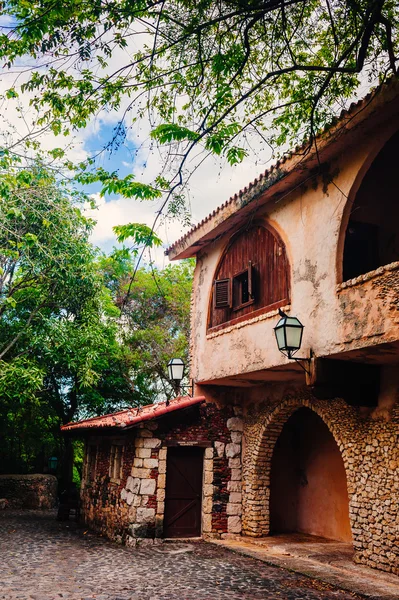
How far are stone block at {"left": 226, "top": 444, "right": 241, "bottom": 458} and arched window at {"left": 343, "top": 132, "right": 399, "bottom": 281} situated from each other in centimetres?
526

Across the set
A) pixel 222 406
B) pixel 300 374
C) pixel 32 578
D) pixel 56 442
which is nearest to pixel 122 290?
pixel 56 442

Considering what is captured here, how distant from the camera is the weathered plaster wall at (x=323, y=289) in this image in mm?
7440

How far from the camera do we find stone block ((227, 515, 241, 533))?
1200 cm

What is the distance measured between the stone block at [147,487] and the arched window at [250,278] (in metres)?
3.69

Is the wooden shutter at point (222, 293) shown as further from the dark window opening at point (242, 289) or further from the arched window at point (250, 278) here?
the dark window opening at point (242, 289)

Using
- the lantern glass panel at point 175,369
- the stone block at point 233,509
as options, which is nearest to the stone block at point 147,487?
the stone block at point 233,509

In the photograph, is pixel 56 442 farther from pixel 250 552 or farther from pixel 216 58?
pixel 216 58

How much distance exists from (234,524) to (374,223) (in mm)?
7240

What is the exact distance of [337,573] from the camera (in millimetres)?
8430

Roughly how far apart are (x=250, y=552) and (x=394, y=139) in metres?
7.87

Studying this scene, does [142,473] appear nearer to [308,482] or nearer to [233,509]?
[233,509]

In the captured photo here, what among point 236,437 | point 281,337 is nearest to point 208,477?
point 236,437

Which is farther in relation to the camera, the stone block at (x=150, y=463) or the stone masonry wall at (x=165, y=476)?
the stone block at (x=150, y=463)

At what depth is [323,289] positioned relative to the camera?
8.64 meters
